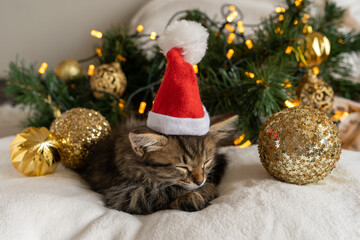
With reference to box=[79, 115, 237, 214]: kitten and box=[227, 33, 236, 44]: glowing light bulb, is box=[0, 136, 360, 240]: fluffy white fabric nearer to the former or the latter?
box=[79, 115, 237, 214]: kitten

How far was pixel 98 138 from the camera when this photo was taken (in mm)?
969

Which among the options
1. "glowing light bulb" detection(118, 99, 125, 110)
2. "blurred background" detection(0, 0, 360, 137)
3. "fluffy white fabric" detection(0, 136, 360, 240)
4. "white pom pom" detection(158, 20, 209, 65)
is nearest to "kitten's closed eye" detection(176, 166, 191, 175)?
"fluffy white fabric" detection(0, 136, 360, 240)

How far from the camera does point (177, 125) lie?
75 cm

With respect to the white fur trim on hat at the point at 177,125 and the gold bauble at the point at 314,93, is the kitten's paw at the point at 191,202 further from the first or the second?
the gold bauble at the point at 314,93

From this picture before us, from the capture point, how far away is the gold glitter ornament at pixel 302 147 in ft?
2.28

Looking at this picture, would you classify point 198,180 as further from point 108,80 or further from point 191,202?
point 108,80

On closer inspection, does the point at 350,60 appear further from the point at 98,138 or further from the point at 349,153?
the point at 98,138

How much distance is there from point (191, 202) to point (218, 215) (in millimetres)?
125

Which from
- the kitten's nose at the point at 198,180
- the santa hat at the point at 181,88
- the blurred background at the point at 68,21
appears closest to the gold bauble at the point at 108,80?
the blurred background at the point at 68,21

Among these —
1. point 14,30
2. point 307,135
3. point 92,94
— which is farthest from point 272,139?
point 14,30

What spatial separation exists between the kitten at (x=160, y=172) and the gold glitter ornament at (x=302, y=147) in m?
0.16

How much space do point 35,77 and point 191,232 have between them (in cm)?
98

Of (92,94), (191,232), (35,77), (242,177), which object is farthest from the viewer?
(92,94)

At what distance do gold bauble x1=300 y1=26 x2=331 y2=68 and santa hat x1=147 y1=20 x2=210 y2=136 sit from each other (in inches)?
22.4
